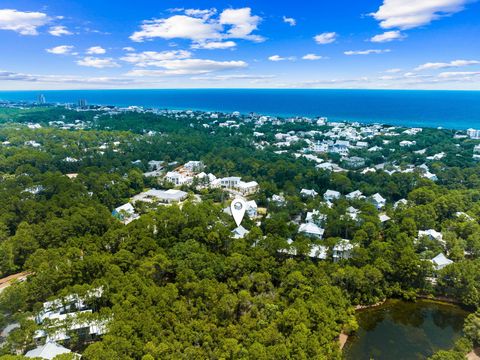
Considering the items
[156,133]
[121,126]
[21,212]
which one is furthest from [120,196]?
[121,126]

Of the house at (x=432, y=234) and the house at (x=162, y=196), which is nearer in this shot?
the house at (x=432, y=234)

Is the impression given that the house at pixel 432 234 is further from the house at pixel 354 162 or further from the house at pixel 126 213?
the house at pixel 126 213

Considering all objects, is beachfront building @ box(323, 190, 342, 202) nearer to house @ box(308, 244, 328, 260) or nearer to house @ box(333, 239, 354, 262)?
house @ box(333, 239, 354, 262)

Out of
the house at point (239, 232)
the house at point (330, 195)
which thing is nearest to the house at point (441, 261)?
the house at point (330, 195)

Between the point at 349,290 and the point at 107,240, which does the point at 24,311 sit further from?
the point at 349,290

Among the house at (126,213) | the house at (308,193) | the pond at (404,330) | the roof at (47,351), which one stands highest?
the house at (308,193)

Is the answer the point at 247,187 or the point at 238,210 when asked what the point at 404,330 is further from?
the point at 247,187

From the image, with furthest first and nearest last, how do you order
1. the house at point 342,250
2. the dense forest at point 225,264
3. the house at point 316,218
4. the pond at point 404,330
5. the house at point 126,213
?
the house at point 126,213 → the house at point 316,218 → the house at point 342,250 → the pond at point 404,330 → the dense forest at point 225,264

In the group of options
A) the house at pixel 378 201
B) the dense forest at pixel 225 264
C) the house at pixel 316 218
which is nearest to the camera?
the dense forest at pixel 225 264
